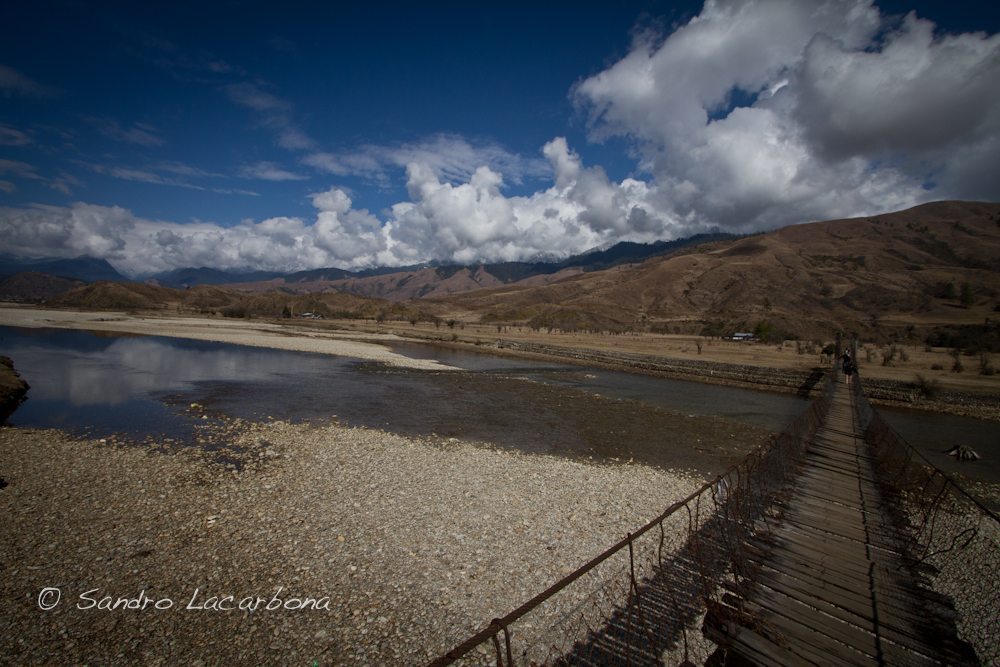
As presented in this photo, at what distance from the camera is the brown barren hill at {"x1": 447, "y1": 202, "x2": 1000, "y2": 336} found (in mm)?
93125

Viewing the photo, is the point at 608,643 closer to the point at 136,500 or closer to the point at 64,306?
the point at 136,500

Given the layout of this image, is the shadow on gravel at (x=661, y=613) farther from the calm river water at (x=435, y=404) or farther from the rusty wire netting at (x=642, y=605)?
the calm river water at (x=435, y=404)

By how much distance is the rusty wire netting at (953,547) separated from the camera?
8211 millimetres

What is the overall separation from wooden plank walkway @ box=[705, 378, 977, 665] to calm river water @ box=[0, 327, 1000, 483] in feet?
32.9

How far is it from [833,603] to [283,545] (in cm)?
1169

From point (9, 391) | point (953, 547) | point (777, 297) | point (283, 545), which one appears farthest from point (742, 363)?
point (777, 297)

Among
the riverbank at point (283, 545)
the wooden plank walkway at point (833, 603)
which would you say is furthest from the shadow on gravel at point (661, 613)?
the riverbank at point (283, 545)

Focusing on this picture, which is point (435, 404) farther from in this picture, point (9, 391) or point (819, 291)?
point (819, 291)

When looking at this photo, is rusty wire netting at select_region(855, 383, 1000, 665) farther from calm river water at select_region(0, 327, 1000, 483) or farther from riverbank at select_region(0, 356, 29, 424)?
riverbank at select_region(0, 356, 29, 424)

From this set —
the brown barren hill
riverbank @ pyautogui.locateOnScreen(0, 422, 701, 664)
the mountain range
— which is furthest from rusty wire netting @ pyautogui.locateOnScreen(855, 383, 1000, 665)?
the brown barren hill

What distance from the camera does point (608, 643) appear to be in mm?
7617

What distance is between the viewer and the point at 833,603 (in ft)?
22.2

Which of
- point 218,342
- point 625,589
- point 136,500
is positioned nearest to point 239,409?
point 136,500

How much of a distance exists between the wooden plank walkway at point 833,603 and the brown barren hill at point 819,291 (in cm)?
9156
